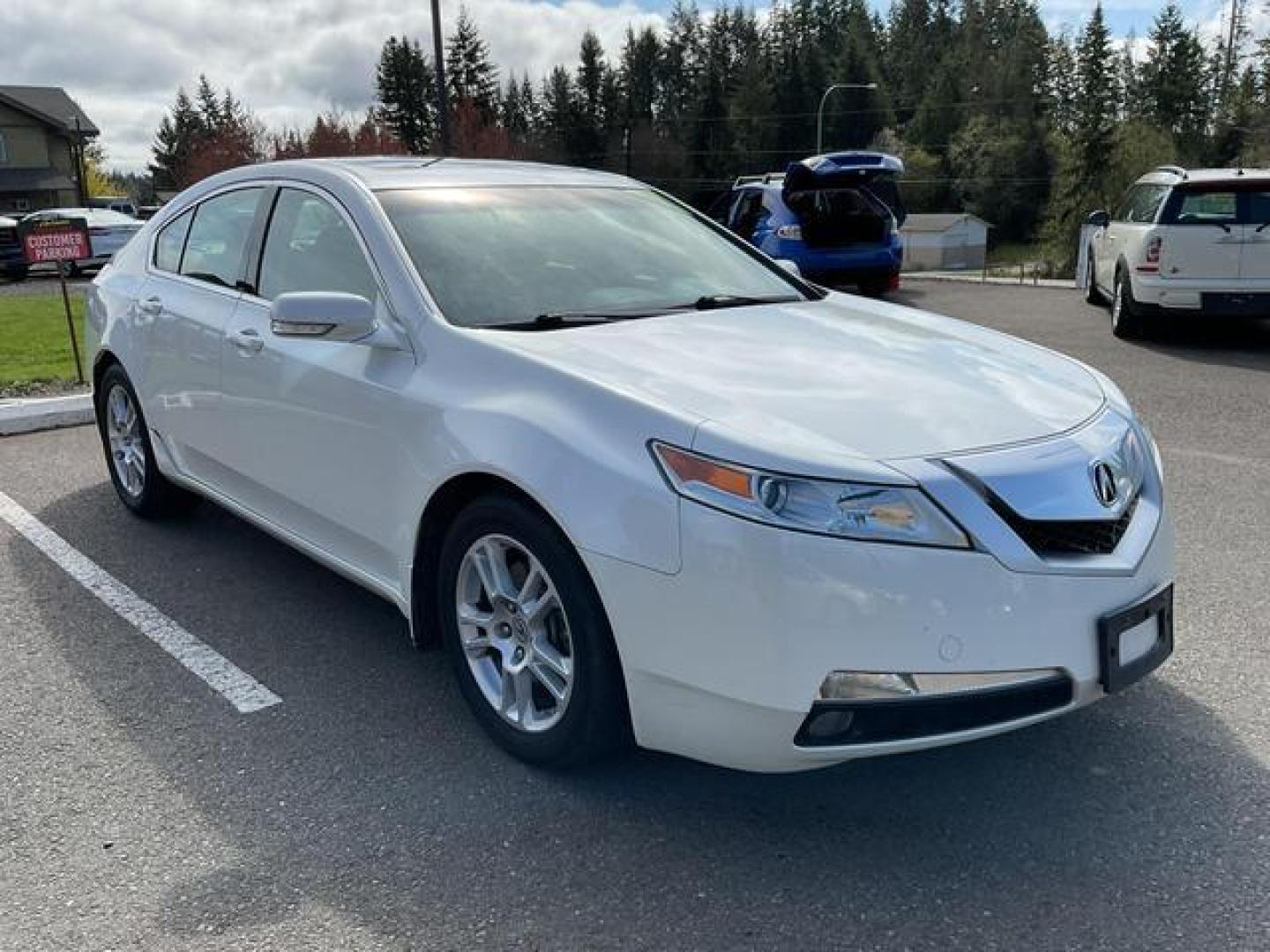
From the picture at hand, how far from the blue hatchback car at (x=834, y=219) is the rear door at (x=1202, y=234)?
4.06 m

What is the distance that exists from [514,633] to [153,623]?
1.85 metres

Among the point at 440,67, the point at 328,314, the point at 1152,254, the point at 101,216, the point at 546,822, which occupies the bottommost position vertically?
the point at 546,822

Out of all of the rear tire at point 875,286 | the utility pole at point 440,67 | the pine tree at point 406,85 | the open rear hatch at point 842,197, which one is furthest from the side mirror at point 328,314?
the pine tree at point 406,85

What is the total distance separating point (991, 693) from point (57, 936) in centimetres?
209

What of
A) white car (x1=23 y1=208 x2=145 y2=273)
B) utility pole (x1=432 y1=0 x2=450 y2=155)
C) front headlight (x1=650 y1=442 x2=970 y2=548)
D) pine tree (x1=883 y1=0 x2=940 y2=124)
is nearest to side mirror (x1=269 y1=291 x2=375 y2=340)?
front headlight (x1=650 y1=442 x2=970 y2=548)

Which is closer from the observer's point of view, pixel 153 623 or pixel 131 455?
pixel 153 623

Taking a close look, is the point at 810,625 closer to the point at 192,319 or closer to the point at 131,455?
the point at 192,319

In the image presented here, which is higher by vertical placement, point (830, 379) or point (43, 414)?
point (830, 379)

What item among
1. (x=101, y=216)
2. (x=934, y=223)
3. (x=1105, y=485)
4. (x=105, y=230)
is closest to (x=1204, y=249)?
(x=1105, y=485)

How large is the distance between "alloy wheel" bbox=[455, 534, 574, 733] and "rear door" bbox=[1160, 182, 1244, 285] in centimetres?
883

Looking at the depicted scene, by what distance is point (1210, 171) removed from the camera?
1057 cm

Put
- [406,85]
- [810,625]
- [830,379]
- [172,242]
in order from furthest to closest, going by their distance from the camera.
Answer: [406,85] < [172,242] < [830,379] < [810,625]

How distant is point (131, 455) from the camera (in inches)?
208

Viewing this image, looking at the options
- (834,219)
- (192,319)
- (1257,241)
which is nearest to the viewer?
(192,319)
